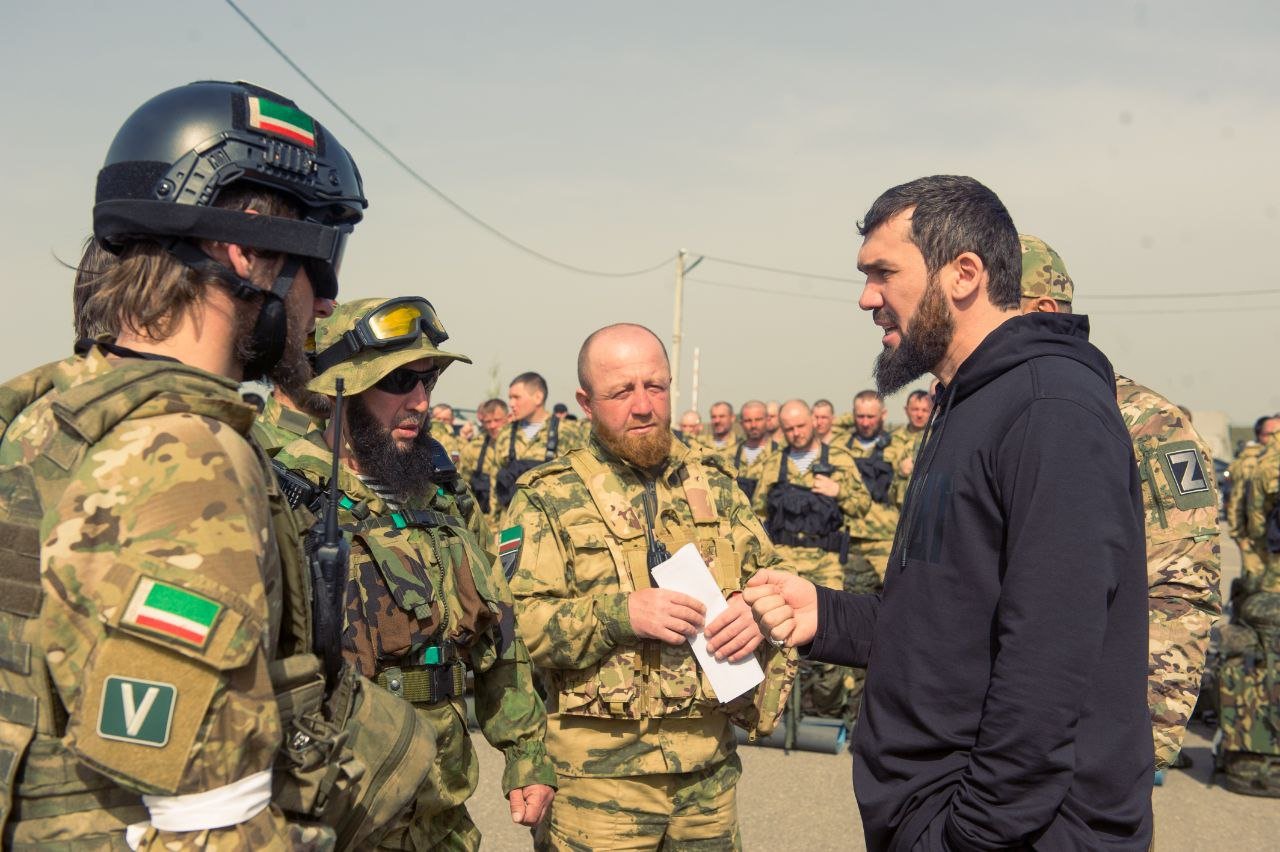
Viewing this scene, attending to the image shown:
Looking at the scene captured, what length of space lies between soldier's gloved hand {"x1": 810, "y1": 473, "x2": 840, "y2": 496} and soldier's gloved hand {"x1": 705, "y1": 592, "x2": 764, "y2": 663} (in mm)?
6069

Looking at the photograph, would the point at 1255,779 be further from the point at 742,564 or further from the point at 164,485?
the point at 164,485

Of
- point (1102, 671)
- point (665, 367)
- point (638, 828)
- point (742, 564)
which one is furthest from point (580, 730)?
point (1102, 671)

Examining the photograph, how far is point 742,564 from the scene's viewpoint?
4.06 meters

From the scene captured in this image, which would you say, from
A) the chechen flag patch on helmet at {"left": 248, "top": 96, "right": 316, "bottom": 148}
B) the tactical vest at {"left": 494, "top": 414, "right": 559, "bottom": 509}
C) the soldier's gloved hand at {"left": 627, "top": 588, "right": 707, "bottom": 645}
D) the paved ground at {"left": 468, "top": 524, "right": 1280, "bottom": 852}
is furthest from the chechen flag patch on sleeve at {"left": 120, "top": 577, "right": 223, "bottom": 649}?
the tactical vest at {"left": 494, "top": 414, "right": 559, "bottom": 509}

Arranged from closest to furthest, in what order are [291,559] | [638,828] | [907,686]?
[291,559] → [907,686] → [638,828]

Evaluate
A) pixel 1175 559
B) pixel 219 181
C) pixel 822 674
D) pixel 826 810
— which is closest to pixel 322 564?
pixel 219 181

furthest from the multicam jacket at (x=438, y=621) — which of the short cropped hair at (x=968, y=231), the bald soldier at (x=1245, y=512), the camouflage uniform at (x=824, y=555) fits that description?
the bald soldier at (x=1245, y=512)

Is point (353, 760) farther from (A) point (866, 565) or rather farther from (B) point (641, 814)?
(A) point (866, 565)

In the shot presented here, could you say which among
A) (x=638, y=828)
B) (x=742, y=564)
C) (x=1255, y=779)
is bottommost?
(x=1255, y=779)

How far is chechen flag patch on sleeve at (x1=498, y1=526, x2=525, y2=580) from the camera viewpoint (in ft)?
12.8

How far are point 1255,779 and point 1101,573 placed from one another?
20.4ft

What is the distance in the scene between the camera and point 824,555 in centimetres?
923

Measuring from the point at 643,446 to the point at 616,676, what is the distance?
2.86ft

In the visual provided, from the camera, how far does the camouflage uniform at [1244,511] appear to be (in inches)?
354
